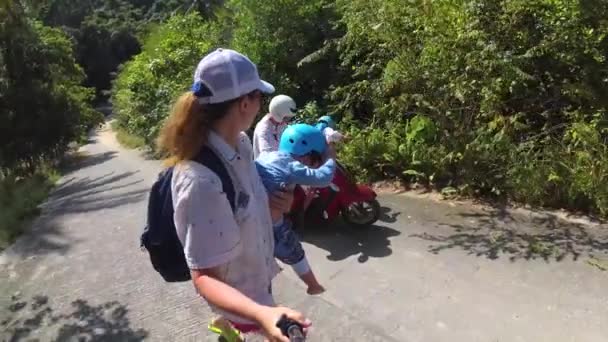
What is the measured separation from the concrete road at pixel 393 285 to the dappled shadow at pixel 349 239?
0.01m

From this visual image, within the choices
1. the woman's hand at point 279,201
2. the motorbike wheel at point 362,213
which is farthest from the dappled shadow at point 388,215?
the woman's hand at point 279,201

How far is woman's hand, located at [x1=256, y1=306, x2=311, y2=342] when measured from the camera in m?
1.65

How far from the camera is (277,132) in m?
6.09

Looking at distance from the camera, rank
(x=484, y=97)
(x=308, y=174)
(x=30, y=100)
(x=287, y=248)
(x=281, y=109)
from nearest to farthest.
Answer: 1. (x=287, y=248)
2. (x=308, y=174)
3. (x=281, y=109)
4. (x=484, y=97)
5. (x=30, y=100)

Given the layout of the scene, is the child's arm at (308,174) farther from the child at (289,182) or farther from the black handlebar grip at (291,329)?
the black handlebar grip at (291,329)

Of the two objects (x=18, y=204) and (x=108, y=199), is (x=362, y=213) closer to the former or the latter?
(x=108, y=199)

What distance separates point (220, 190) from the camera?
6.29 feet

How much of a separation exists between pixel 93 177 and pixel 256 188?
15.8 metres

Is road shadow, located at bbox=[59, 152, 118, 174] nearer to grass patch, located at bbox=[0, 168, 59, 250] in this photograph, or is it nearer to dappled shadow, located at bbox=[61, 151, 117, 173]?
dappled shadow, located at bbox=[61, 151, 117, 173]

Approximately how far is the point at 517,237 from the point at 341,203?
173cm

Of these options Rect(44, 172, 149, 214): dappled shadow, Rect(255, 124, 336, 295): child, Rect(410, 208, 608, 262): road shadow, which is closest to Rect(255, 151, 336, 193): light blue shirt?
Rect(255, 124, 336, 295): child

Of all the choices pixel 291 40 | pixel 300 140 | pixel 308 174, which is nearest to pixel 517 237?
pixel 300 140

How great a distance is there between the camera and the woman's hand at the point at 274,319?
1.65m

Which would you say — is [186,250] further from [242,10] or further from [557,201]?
[242,10]
